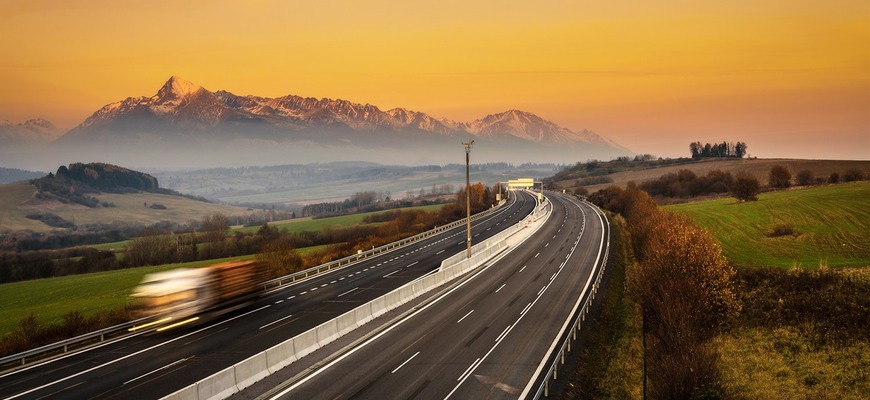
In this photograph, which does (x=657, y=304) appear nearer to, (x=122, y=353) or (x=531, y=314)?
(x=531, y=314)

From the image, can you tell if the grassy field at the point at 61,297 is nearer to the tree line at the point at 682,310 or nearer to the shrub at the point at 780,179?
the tree line at the point at 682,310

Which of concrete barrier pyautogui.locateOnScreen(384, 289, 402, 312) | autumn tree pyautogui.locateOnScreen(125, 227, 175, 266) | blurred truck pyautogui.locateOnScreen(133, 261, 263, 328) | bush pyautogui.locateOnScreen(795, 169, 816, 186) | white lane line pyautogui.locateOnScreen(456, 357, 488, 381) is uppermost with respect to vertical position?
bush pyautogui.locateOnScreen(795, 169, 816, 186)

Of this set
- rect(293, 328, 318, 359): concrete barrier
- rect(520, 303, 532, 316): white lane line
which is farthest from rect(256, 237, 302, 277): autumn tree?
rect(293, 328, 318, 359): concrete barrier

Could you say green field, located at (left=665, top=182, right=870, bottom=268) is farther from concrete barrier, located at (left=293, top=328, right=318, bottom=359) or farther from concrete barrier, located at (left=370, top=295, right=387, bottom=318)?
concrete barrier, located at (left=293, top=328, right=318, bottom=359)

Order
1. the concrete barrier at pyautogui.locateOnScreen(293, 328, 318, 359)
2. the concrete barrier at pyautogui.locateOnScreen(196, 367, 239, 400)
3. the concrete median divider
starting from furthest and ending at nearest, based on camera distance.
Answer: the concrete barrier at pyautogui.locateOnScreen(293, 328, 318, 359)
the concrete median divider
the concrete barrier at pyautogui.locateOnScreen(196, 367, 239, 400)

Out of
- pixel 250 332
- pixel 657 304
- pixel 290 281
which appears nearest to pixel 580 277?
pixel 657 304

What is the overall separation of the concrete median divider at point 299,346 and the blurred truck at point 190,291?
9.46 m

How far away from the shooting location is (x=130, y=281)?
3275 inches

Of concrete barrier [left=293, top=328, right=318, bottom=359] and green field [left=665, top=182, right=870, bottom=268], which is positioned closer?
concrete barrier [left=293, top=328, right=318, bottom=359]

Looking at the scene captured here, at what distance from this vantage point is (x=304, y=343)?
3372 cm

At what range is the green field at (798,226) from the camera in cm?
7131

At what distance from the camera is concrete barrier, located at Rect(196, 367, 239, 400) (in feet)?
84.0

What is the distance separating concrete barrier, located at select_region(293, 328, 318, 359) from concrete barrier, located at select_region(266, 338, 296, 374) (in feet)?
1.07

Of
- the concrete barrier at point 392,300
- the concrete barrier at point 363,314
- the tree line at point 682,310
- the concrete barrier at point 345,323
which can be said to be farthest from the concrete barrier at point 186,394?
the tree line at point 682,310
